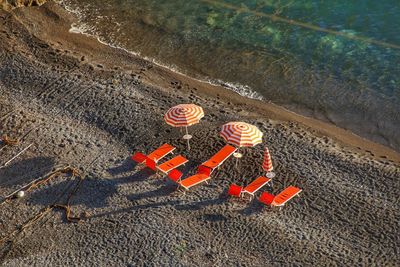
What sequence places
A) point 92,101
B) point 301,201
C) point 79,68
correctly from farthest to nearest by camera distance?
1. point 79,68
2. point 92,101
3. point 301,201

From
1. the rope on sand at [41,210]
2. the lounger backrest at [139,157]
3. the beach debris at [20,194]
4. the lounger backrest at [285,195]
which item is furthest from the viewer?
the lounger backrest at [139,157]

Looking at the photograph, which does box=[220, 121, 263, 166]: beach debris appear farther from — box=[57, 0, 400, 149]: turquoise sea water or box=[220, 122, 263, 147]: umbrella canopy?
box=[57, 0, 400, 149]: turquoise sea water

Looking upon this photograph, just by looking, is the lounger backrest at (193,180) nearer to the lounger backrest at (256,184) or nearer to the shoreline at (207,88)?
the lounger backrest at (256,184)

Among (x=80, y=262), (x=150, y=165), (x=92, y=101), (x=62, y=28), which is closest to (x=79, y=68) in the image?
(x=92, y=101)

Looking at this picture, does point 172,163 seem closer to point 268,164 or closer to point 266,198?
point 268,164

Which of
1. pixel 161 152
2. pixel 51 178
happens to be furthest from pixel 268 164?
pixel 51 178

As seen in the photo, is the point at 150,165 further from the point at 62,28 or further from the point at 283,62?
the point at 62,28

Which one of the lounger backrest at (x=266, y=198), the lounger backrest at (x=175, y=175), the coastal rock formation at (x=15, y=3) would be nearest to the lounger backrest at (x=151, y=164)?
the lounger backrest at (x=175, y=175)
